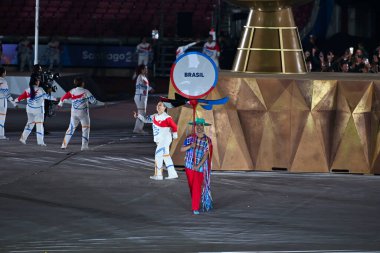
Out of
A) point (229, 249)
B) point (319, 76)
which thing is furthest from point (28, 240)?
point (319, 76)

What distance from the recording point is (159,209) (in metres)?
16.8

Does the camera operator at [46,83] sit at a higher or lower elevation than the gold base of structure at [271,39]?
lower

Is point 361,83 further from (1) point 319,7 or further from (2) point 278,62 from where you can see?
(1) point 319,7

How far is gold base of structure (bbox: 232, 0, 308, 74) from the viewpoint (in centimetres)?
2172

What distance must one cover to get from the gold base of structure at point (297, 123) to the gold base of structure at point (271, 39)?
81 centimetres

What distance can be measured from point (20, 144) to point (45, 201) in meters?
7.79

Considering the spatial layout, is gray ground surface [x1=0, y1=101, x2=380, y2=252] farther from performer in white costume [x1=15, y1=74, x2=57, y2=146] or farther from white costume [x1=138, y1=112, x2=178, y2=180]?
performer in white costume [x1=15, y1=74, x2=57, y2=146]

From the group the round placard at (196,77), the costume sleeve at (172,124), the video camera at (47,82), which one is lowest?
the video camera at (47,82)

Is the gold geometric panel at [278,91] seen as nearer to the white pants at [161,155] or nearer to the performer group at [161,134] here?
the performer group at [161,134]

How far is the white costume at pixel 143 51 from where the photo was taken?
45062mm

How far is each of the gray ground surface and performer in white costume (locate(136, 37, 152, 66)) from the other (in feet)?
70.4

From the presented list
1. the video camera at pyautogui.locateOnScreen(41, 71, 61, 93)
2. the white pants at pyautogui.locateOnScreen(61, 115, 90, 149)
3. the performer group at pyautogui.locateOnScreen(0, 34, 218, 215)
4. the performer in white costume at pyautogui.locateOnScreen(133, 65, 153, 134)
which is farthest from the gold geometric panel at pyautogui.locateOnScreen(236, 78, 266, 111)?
the performer in white costume at pyautogui.locateOnScreen(133, 65, 153, 134)

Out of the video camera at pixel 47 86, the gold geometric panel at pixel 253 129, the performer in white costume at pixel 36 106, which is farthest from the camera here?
the video camera at pixel 47 86

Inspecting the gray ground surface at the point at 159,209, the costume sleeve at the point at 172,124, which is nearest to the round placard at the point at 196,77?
the gray ground surface at the point at 159,209
